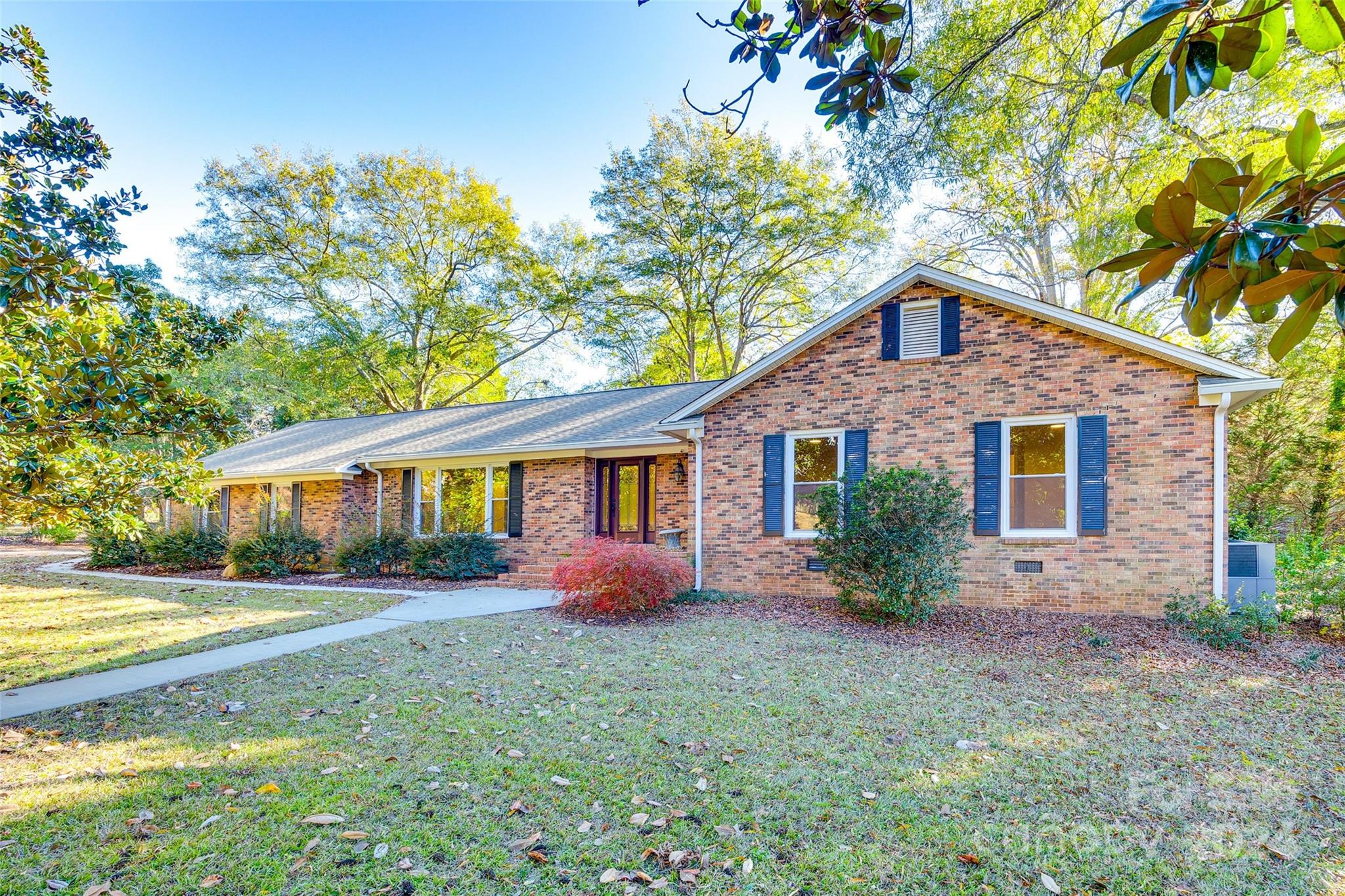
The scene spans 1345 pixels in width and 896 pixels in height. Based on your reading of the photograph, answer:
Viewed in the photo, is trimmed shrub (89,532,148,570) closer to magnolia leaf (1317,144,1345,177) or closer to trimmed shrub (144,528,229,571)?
trimmed shrub (144,528,229,571)

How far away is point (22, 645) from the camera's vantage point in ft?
24.1

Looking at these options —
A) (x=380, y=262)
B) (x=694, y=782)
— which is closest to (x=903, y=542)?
(x=694, y=782)

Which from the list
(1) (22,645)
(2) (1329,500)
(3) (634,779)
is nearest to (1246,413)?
(2) (1329,500)

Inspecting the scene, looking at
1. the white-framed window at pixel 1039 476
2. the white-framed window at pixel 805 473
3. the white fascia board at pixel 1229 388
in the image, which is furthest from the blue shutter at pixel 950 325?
the white fascia board at pixel 1229 388

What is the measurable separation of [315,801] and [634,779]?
5.93ft

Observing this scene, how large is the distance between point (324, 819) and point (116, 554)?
1818 centimetres

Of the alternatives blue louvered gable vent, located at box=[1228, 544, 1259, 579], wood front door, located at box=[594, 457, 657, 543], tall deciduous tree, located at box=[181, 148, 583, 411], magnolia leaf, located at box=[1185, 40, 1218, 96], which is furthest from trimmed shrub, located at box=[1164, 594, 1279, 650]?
tall deciduous tree, located at box=[181, 148, 583, 411]

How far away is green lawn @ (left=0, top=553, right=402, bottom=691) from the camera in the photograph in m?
6.80

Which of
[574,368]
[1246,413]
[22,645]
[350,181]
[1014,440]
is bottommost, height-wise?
[22,645]

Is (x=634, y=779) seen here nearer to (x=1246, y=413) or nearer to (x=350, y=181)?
(x=1246, y=413)

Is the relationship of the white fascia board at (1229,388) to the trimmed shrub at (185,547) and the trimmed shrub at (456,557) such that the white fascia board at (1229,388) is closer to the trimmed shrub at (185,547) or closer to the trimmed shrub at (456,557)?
the trimmed shrub at (456,557)

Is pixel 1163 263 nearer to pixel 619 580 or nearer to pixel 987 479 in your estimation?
pixel 619 580

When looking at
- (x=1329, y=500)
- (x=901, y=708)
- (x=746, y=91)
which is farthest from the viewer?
(x=1329, y=500)

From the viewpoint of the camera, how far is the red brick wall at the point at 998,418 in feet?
27.4
